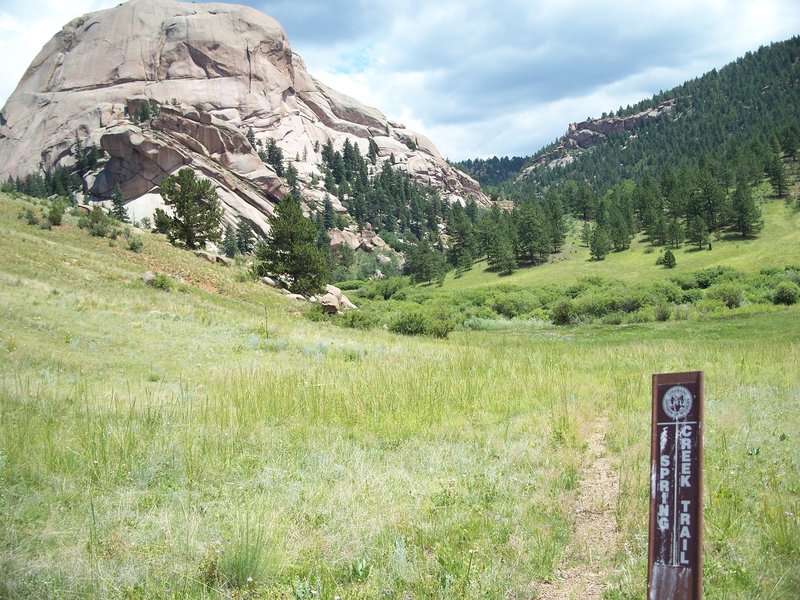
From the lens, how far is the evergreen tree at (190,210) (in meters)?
39.6

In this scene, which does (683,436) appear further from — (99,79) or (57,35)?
(57,35)

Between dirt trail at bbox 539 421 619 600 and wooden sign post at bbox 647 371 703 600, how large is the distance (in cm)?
124

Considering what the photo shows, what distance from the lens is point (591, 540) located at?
4.52 m

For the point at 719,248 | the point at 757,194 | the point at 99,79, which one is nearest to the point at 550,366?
the point at 719,248

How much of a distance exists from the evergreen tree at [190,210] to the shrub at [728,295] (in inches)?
1788

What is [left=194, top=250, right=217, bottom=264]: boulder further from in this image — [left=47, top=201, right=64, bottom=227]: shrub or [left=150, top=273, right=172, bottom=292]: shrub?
[left=150, top=273, right=172, bottom=292]: shrub

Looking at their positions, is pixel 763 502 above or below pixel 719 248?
below

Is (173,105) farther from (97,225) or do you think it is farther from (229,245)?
(97,225)

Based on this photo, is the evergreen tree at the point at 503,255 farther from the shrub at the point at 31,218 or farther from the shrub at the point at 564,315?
the shrub at the point at 31,218

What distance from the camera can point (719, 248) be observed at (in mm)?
79250

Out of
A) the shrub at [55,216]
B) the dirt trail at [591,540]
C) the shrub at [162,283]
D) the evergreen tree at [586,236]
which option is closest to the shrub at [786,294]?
the shrub at [162,283]

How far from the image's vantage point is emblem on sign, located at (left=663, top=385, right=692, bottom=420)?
9.09ft

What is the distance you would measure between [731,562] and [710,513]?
765 mm

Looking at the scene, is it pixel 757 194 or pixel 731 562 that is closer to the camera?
pixel 731 562
